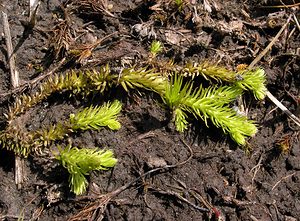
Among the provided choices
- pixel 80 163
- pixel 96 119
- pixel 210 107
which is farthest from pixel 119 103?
pixel 210 107

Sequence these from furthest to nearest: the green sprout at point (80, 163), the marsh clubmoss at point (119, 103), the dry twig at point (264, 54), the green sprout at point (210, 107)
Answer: the dry twig at point (264, 54) < the green sprout at point (210, 107) < the marsh clubmoss at point (119, 103) < the green sprout at point (80, 163)

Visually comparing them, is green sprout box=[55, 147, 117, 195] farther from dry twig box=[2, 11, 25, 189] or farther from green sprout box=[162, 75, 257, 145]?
green sprout box=[162, 75, 257, 145]

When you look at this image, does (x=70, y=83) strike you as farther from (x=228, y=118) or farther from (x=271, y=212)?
(x=271, y=212)

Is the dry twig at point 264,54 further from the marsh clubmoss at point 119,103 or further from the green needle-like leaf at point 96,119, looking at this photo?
the green needle-like leaf at point 96,119

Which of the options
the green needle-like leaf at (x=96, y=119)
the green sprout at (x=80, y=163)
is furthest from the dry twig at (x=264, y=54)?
the green sprout at (x=80, y=163)

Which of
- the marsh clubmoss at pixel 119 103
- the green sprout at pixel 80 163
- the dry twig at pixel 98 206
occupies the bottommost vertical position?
the dry twig at pixel 98 206

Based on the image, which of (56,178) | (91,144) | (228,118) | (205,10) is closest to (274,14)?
(205,10)

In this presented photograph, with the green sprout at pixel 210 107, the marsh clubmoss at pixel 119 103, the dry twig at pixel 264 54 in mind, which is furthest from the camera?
the dry twig at pixel 264 54

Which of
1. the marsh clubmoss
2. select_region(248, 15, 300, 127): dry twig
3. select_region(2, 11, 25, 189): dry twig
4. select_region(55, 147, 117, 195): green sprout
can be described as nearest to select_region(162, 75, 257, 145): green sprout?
the marsh clubmoss
